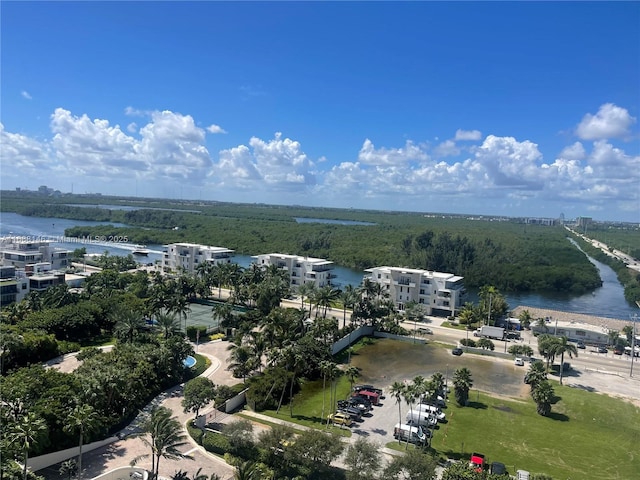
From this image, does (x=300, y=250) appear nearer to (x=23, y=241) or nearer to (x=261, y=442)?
(x=23, y=241)

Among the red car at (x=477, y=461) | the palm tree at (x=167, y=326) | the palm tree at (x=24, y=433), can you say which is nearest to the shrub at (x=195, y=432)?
the palm tree at (x=24, y=433)

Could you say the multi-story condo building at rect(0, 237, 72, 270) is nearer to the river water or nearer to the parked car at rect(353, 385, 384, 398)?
the river water

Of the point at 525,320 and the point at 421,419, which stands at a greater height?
the point at 525,320

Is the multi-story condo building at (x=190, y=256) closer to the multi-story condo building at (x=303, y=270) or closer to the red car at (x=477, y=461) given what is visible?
the multi-story condo building at (x=303, y=270)

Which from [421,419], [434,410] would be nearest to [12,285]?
[421,419]

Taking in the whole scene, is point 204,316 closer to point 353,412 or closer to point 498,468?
point 353,412

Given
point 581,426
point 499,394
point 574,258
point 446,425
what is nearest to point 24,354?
point 446,425
